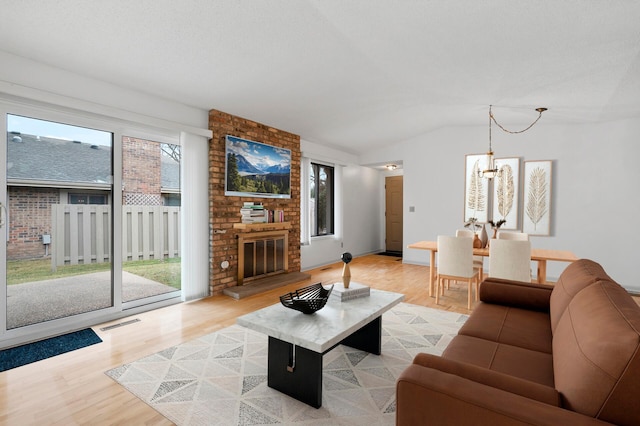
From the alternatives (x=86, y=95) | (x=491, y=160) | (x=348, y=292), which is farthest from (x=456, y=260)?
(x=86, y=95)

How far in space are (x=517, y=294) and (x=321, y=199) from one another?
459cm

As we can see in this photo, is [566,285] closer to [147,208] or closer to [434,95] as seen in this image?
[434,95]

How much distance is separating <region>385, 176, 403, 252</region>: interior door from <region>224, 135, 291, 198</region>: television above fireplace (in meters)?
3.76

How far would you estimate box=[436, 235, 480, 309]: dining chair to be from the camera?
3.75 meters

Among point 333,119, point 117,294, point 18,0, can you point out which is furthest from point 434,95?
A: point 117,294

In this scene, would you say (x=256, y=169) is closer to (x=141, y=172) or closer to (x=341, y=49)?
(x=141, y=172)

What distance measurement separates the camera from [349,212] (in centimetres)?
718

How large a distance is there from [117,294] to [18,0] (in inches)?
101

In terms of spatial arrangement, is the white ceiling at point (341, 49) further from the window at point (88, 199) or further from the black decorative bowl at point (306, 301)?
the black decorative bowl at point (306, 301)

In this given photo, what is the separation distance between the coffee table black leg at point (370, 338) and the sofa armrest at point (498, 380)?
1338 mm

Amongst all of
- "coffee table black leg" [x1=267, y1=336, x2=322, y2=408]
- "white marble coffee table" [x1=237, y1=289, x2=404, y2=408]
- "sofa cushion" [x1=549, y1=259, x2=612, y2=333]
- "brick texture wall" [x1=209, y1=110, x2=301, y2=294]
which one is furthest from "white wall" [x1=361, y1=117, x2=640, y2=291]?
"coffee table black leg" [x1=267, y1=336, x2=322, y2=408]

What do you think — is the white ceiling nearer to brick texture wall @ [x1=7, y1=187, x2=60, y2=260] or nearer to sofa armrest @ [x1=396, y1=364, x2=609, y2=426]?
brick texture wall @ [x1=7, y1=187, x2=60, y2=260]

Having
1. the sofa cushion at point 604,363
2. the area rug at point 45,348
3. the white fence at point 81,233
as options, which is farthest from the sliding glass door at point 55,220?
the sofa cushion at point 604,363

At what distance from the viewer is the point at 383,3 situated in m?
2.36
